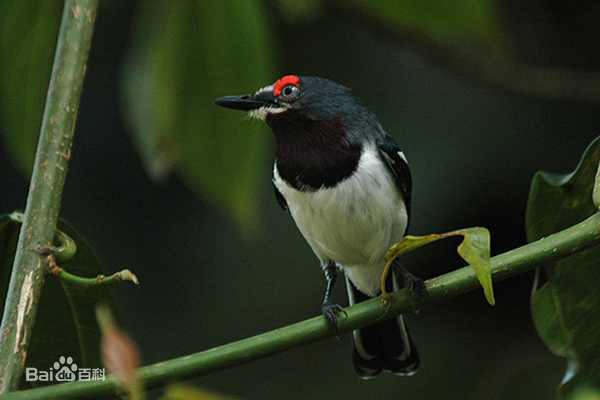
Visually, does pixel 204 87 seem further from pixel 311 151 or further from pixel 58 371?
pixel 58 371

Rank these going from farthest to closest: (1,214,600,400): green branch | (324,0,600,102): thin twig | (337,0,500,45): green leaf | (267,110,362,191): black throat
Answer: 1. (324,0,600,102): thin twig
2. (267,110,362,191): black throat
3. (337,0,500,45): green leaf
4. (1,214,600,400): green branch

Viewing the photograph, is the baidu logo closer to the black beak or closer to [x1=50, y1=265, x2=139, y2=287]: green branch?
[x1=50, y1=265, x2=139, y2=287]: green branch

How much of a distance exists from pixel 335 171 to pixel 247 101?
1.40ft

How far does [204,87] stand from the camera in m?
2.75

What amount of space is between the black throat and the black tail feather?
1.85ft

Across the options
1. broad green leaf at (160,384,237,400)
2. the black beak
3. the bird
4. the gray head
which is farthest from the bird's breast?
broad green leaf at (160,384,237,400)

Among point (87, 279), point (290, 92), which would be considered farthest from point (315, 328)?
point (290, 92)

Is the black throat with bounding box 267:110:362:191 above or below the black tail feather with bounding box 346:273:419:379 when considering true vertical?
above

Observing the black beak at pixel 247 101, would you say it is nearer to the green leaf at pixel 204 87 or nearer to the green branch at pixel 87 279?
the green leaf at pixel 204 87

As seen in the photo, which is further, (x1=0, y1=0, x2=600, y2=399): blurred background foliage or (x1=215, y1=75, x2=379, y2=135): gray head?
(x1=0, y1=0, x2=600, y2=399): blurred background foliage

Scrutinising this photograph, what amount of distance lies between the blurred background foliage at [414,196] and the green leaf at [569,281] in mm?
2123

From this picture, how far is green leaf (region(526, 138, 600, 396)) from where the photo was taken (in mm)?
1981

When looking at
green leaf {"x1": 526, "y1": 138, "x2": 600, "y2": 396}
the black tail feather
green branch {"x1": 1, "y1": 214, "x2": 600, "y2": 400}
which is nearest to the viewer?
green branch {"x1": 1, "y1": 214, "x2": 600, "y2": 400}

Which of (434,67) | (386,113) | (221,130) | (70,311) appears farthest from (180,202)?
(70,311)
